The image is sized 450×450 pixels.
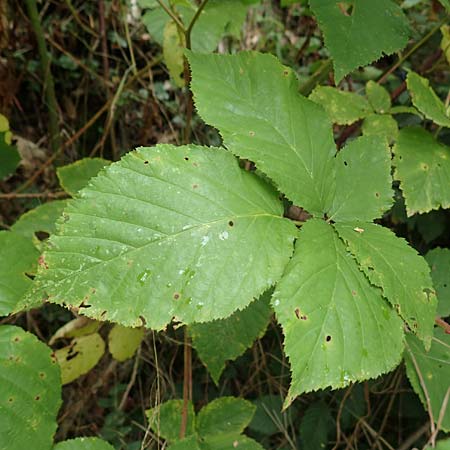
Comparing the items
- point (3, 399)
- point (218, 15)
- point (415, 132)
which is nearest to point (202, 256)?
point (3, 399)

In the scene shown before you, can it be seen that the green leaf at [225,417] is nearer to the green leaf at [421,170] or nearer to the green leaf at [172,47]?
the green leaf at [421,170]

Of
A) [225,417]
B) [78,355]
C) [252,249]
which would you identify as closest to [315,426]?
[225,417]

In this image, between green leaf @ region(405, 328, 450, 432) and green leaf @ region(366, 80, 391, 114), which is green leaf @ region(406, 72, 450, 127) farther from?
green leaf @ region(405, 328, 450, 432)

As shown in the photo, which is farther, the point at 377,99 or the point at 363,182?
the point at 377,99

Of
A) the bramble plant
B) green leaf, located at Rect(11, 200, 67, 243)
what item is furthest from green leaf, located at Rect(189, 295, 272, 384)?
green leaf, located at Rect(11, 200, 67, 243)

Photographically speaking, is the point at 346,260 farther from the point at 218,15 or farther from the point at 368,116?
the point at 218,15

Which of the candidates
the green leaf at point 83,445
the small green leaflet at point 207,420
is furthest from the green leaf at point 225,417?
the green leaf at point 83,445

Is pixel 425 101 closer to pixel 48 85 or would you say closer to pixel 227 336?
pixel 227 336
